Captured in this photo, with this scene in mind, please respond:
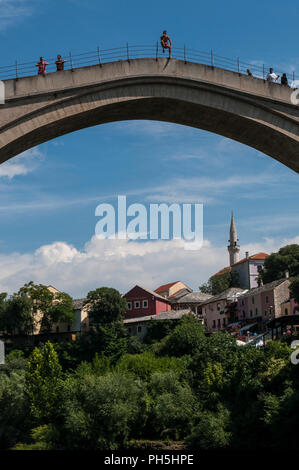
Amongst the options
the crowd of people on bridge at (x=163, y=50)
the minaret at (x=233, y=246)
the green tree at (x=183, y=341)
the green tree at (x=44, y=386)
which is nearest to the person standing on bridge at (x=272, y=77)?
the crowd of people on bridge at (x=163, y=50)

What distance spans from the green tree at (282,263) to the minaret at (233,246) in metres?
28.0

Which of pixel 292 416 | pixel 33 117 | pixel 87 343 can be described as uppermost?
pixel 33 117

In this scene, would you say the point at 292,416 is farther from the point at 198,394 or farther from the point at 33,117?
the point at 33,117

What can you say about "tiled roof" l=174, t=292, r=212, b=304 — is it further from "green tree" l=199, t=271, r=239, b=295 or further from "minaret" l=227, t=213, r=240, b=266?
"minaret" l=227, t=213, r=240, b=266

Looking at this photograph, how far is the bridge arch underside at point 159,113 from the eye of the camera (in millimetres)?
12883

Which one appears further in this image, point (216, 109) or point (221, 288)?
point (221, 288)

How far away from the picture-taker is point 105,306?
62.3m

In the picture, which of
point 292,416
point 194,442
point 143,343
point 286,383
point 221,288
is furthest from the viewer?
point 221,288

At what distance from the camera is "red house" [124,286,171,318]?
67438 mm

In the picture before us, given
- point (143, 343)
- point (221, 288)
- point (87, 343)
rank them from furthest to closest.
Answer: point (221, 288) → point (143, 343) → point (87, 343)

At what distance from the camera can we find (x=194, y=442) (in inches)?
1088

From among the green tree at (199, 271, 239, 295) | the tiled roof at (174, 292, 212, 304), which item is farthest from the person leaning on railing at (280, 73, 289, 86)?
the green tree at (199, 271, 239, 295)

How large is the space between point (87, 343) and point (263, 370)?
28.9m
